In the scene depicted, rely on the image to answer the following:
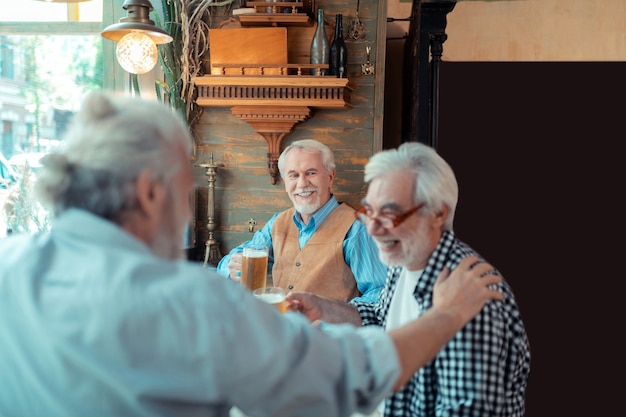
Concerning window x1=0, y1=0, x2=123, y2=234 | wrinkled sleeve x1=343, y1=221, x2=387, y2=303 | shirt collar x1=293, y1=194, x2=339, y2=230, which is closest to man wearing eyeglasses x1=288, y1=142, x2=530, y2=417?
wrinkled sleeve x1=343, y1=221, x2=387, y2=303

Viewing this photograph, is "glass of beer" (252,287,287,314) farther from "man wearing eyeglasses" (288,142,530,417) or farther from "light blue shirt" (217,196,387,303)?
"light blue shirt" (217,196,387,303)

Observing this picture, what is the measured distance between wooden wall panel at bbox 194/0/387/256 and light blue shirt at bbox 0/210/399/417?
272 cm

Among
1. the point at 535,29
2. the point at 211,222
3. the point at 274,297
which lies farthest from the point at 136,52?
the point at 535,29

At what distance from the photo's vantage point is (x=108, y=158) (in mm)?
952

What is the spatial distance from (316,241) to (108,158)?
2.13m

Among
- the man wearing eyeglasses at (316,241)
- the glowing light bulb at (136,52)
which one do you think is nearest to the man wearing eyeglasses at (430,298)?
the man wearing eyeglasses at (316,241)

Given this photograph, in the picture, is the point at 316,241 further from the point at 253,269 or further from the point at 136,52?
the point at 136,52

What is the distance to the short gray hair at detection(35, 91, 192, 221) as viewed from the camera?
0.96 metres

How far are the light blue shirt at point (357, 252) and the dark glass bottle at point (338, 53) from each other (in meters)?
0.84

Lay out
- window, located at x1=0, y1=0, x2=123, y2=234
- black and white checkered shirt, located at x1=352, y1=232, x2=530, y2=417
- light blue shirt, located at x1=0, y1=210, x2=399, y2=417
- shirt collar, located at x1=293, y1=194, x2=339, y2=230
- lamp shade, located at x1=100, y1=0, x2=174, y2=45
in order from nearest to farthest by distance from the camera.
Answer: light blue shirt, located at x1=0, y1=210, x2=399, y2=417
black and white checkered shirt, located at x1=352, y1=232, x2=530, y2=417
lamp shade, located at x1=100, y1=0, x2=174, y2=45
shirt collar, located at x1=293, y1=194, x2=339, y2=230
window, located at x1=0, y1=0, x2=123, y2=234

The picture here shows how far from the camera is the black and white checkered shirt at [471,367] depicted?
4.33 ft

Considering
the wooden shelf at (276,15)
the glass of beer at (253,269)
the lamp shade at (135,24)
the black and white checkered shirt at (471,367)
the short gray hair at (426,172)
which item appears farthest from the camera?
the wooden shelf at (276,15)

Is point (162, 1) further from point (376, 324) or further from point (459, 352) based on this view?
point (459, 352)

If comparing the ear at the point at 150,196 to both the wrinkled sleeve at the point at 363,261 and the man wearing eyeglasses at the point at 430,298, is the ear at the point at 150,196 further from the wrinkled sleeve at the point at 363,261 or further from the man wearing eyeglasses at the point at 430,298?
the wrinkled sleeve at the point at 363,261
